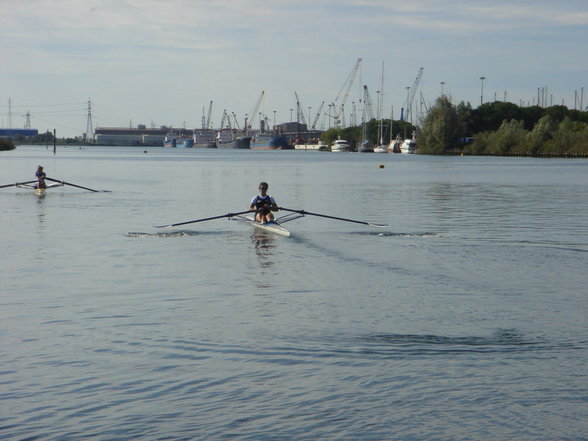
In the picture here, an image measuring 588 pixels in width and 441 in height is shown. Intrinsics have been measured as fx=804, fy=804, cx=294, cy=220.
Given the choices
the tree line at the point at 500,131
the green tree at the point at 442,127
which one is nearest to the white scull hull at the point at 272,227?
the tree line at the point at 500,131

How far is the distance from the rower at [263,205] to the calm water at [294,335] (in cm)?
92

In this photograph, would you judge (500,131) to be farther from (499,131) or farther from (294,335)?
(294,335)

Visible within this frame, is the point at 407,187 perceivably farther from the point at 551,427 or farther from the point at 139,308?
the point at 551,427

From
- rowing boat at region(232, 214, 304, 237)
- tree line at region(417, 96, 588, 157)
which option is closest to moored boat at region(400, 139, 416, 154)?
tree line at region(417, 96, 588, 157)

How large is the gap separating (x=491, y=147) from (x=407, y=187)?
346ft

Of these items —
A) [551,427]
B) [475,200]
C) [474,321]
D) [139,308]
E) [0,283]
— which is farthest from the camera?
[475,200]

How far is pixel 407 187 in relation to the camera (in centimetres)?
5716

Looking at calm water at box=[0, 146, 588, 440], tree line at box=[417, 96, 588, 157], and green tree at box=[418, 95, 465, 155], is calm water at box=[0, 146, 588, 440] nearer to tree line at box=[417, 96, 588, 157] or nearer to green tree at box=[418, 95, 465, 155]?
tree line at box=[417, 96, 588, 157]

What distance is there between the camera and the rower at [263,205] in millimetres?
25672

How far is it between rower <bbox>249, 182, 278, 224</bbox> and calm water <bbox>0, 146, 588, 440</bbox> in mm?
922

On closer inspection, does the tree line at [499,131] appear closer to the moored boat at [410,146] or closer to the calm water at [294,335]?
the moored boat at [410,146]

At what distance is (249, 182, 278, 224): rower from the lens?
25.7 meters

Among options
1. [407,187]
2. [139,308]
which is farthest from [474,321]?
[407,187]

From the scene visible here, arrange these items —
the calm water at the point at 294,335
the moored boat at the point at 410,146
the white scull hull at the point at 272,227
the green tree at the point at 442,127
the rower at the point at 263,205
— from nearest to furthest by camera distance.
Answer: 1. the calm water at the point at 294,335
2. the rower at the point at 263,205
3. the white scull hull at the point at 272,227
4. the green tree at the point at 442,127
5. the moored boat at the point at 410,146
